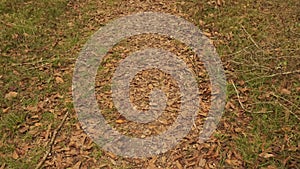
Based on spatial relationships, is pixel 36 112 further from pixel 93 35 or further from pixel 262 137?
pixel 262 137

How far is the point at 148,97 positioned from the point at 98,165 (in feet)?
3.23

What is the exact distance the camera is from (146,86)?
3.71 m

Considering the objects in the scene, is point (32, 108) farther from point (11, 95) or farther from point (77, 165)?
point (77, 165)

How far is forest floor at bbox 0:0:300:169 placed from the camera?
3.00 meters

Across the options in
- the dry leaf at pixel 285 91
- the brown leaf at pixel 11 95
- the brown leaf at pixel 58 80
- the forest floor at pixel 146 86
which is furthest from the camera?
the brown leaf at pixel 58 80

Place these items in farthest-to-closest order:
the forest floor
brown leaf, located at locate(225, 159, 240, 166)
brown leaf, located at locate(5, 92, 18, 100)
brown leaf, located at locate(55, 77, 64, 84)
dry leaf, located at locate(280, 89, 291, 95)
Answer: brown leaf, located at locate(55, 77, 64, 84) < brown leaf, located at locate(5, 92, 18, 100) < dry leaf, located at locate(280, 89, 291, 95) < the forest floor < brown leaf, located at locate(225, 159, 240, 166)

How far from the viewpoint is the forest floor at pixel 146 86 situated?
9.84 ft

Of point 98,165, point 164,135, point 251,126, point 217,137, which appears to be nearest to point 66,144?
point 98,165

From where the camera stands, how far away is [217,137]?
3.12 meters

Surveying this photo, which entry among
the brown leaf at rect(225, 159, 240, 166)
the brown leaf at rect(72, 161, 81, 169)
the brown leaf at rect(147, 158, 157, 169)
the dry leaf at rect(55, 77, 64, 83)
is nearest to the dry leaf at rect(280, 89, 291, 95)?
the brown leaf at rect(225, 159, 240, 166)

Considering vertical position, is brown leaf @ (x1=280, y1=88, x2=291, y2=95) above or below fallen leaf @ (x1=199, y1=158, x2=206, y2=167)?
above

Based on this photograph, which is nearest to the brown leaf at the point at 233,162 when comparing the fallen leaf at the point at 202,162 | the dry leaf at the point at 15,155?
the fallen leaf at the point at 202,162

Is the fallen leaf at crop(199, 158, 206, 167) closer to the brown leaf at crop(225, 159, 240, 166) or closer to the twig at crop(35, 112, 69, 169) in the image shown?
the brown leaf at crop(225, 159, 240, 166)

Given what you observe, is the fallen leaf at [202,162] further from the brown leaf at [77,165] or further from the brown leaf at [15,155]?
the brown leaf at [15,155]
